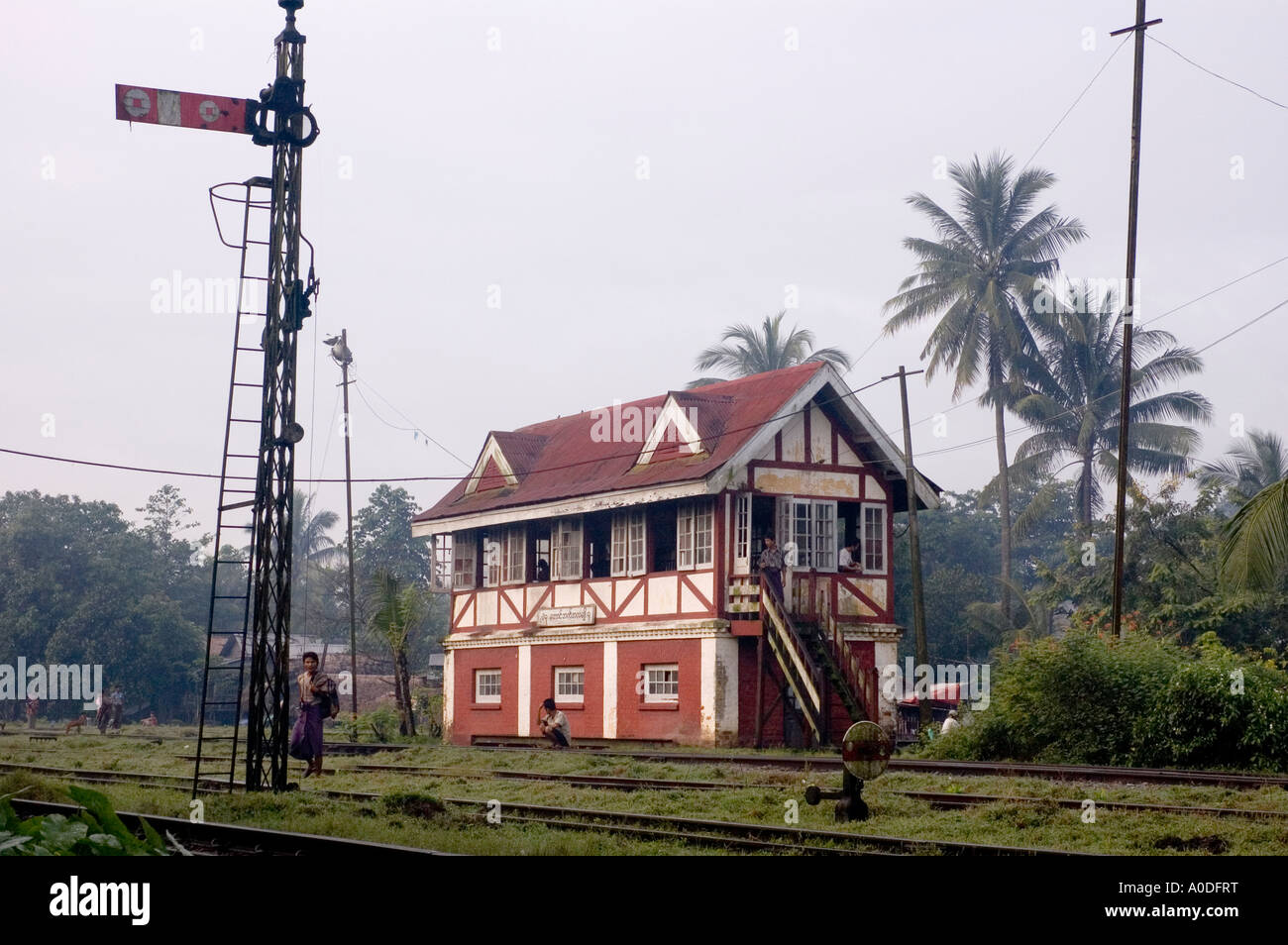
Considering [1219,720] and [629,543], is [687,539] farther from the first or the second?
[1219,720]

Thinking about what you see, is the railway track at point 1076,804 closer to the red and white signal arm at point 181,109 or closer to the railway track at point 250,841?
the railway track at point 250,841

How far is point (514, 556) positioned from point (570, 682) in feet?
12.9

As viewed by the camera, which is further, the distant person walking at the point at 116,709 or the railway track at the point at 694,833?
the distant person walking at the point at 116,709

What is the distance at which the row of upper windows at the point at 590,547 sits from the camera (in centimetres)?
2967

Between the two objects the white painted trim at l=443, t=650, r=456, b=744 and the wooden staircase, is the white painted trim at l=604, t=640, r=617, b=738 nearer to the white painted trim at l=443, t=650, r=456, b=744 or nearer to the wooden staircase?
the wooden staircase

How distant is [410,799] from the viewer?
47.3 feet

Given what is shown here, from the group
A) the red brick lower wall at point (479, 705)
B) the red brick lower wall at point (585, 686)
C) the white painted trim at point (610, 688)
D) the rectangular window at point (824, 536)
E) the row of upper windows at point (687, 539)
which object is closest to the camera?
the row of upper windows at point (687, 539)

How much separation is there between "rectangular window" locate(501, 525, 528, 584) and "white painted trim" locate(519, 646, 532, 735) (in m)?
1.80

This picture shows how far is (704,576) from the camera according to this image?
1141 inches

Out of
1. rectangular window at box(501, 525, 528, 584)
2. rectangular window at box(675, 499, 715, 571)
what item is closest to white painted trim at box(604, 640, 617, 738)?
rectangular window at box(675, 499, 715, 571)

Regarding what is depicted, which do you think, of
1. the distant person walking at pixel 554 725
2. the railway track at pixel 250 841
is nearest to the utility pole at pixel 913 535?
the distant person walking at pixel 554 725

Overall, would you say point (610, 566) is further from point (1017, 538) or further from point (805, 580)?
point (1017, 538)

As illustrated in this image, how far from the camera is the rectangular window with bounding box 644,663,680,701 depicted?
96.7ft
